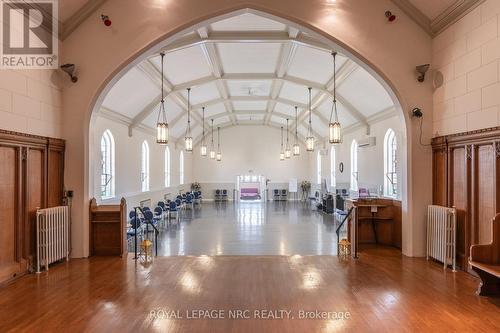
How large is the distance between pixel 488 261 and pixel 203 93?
9518 mm

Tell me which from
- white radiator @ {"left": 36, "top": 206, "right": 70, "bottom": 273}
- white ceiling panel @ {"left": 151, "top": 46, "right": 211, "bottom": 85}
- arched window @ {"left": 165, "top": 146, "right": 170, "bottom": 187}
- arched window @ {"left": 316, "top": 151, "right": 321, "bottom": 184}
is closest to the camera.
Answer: white radiator @ {"left": 36, "top": 206, "right": 70, "bottom": 273}

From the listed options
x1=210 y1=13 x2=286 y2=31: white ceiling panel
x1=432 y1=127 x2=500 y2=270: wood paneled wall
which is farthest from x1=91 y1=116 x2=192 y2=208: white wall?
x1=432 y1=127 x2=500 y2=270: wood paneled wall

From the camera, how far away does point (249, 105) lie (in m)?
15.3

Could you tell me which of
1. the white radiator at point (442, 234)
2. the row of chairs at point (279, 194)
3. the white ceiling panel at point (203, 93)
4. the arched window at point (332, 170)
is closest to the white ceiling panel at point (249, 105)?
the white ceiling panel at point (203, 93)

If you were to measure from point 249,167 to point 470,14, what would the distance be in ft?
52.9

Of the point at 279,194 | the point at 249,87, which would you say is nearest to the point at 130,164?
the point at 249,87

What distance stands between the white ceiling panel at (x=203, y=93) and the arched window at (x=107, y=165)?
3.03m

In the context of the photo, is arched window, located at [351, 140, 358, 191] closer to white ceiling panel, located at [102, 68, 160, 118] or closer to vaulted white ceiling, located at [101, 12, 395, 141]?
vaulted white ceiling, located at [101, 12, 395, 141]

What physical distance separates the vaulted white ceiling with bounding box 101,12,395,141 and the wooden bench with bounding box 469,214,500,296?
4607mm

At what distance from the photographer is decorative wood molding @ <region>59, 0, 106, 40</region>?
5508 millimetres

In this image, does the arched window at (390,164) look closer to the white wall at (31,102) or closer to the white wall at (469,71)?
the white wall at (469,71)

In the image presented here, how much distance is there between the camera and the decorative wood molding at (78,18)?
5508 millimetres

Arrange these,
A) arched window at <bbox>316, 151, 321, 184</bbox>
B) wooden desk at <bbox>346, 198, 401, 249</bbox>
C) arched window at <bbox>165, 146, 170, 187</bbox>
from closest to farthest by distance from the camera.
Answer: wooden desk at <bbox>346, 198, 401, 249</bbox> < arched window at <bbox>165, 146, 170, 187</bbox> < arched window at <bbox>316, 151, 321, 184</bbox>

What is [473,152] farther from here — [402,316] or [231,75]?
[231,75]
